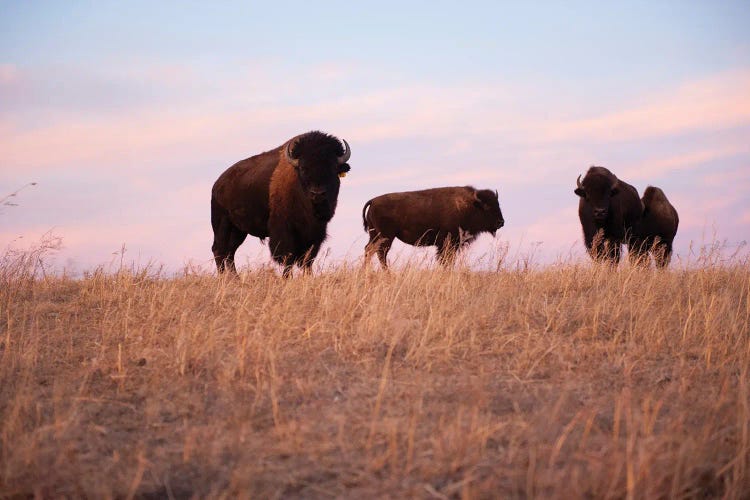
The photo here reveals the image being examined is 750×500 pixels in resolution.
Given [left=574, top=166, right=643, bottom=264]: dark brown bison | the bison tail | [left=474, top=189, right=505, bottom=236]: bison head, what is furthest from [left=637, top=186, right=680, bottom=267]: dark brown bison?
the bison tail

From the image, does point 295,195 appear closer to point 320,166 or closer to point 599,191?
point 320,166

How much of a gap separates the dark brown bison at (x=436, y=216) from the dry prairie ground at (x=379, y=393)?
11411 mm

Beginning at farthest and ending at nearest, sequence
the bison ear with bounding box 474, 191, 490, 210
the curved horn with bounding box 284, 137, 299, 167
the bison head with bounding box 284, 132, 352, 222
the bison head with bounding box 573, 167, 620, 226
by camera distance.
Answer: the bison ear with bounding box 474, 191, 490, 210 < the bison head with bounding box 573, 167, 620, 226 < the curved horn with bounding box 284, 137, 299, 167 < the bison head with bounding box 284, 132, 352, 222

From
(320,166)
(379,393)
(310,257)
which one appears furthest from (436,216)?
(379,393)

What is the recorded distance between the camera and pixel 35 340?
613 centimetres

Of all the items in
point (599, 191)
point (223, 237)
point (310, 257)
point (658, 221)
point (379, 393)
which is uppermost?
point (599, 191)

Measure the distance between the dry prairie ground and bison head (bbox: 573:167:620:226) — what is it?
281 inches

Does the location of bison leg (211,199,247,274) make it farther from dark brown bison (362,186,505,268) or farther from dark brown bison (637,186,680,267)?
dark brown bison (637,186,680,267)

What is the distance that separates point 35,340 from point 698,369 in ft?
17.4

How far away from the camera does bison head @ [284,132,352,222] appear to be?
34.3ft

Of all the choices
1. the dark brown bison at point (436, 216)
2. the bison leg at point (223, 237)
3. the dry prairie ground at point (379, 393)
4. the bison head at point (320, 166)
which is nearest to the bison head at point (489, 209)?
the dark brown bison at point (436, 216)

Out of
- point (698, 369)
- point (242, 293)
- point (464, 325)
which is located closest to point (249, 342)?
point (464, 325)

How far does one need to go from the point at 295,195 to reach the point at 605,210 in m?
7.62

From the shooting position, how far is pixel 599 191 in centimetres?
1567
